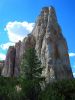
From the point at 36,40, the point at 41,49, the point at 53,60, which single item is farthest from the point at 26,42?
the point at 53,60

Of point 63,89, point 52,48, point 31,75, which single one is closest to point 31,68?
point 31,75

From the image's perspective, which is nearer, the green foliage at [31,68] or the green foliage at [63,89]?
the green foliage at [63,89]

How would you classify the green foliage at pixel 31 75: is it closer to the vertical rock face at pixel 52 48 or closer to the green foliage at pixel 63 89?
the green foliage at pixel 63 89

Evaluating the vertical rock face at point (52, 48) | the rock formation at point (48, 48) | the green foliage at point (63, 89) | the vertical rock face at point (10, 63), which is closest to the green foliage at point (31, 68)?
the rock formation at point (48, 48)

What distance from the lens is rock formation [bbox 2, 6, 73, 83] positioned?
2653 inches

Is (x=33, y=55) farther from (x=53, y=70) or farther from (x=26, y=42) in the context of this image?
(x=26, y=42)

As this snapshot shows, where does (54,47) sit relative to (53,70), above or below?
above

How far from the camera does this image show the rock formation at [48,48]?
67.4 meters

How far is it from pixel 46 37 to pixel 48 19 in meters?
6.64

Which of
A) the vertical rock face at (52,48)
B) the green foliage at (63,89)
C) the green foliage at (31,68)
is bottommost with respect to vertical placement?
the green foliage at (63,89)

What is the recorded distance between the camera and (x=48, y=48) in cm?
7012

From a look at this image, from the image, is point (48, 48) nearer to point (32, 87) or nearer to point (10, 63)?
point (32, 87)

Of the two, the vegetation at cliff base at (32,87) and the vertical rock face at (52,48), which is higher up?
the vertical rock face at (52,48)

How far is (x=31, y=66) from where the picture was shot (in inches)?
2387
